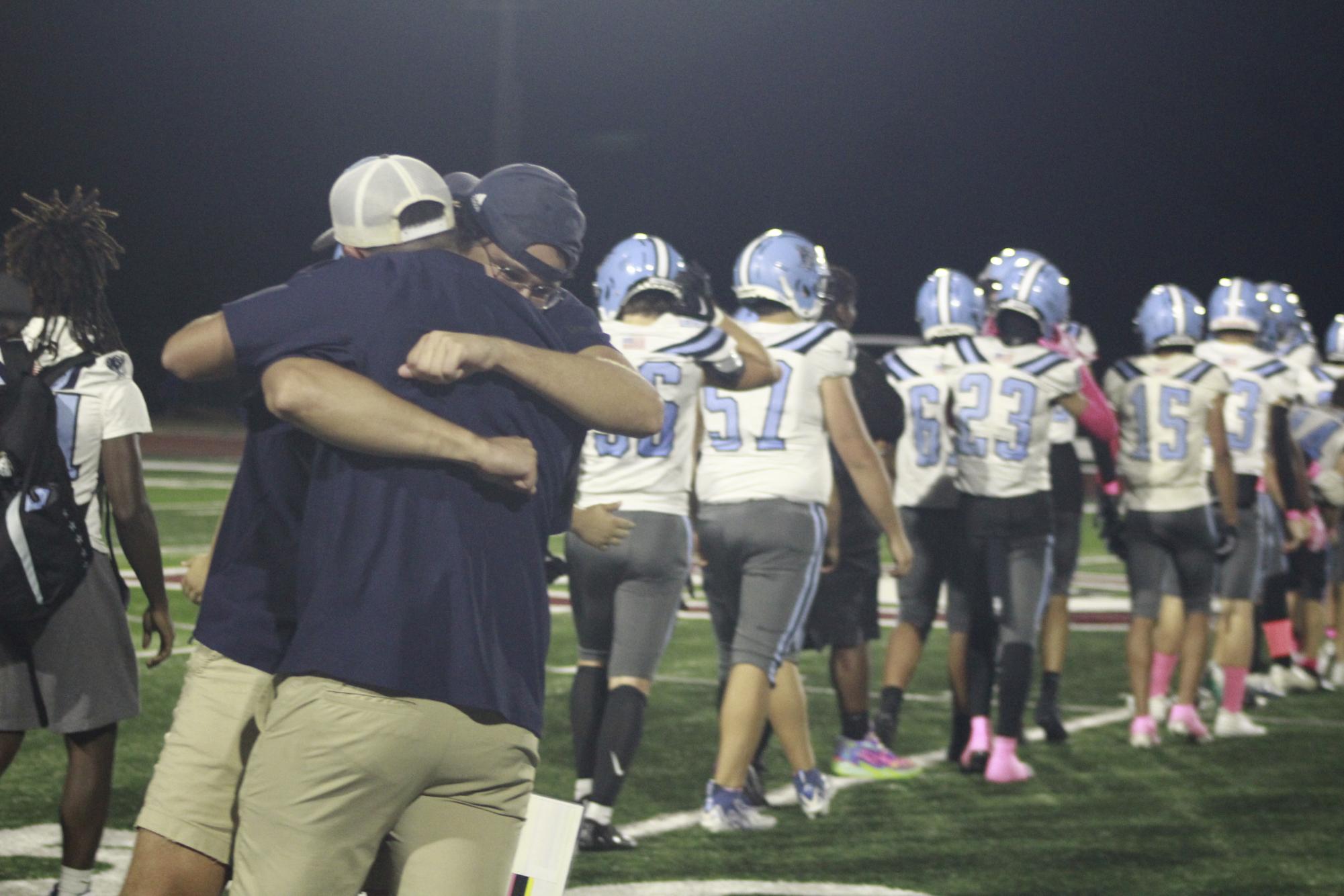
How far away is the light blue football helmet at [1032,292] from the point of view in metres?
6.59

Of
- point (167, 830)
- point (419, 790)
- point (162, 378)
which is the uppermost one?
point (419, 790)

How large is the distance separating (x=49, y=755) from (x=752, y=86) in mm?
36091

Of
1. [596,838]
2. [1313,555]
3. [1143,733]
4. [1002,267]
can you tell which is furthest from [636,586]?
[1313,555]

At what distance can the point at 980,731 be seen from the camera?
669 cm

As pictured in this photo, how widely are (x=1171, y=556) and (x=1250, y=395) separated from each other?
1.13 metres

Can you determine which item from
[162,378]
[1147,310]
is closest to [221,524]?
[1147,310]

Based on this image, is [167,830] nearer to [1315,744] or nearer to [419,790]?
[419,790]

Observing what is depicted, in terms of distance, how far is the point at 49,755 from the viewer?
6266mm

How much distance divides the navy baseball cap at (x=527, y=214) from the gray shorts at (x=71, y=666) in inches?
74.8

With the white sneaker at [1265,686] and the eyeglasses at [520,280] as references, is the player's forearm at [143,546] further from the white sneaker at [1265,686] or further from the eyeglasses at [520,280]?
the white sneaker at [1265,686]

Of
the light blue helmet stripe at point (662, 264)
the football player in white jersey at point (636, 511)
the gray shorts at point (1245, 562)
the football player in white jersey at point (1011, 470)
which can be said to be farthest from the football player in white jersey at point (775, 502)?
the gray shorts at point (1245, 562)

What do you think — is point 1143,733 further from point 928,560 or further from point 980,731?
point 928,560

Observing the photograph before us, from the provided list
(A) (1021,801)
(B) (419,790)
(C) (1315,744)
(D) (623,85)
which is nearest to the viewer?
(B) (419,790)

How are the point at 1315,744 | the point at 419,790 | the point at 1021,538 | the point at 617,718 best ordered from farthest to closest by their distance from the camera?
the point at 1315,744 → the point at 1021,538 → the point at 617,718 → the point at 419,790
